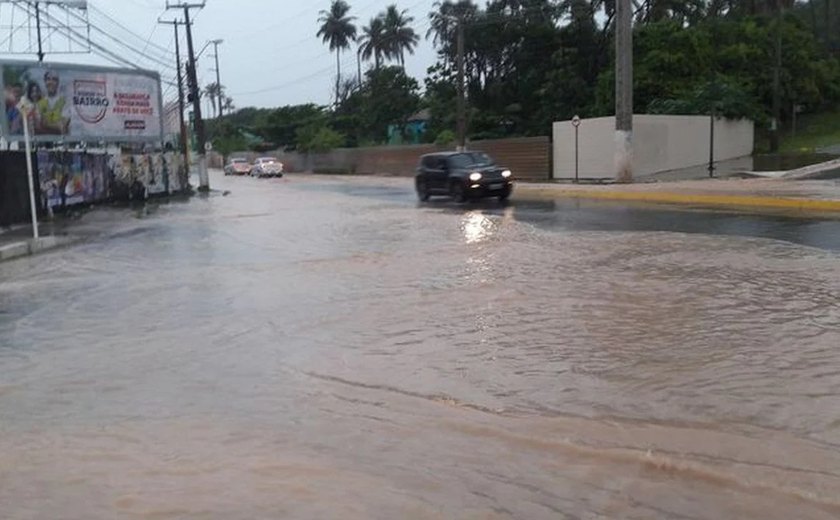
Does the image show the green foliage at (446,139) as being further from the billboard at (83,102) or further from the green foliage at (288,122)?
the green foliage at (288,122)

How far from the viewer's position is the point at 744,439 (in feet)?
16.6

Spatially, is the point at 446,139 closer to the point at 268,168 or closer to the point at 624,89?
the point at 268,168

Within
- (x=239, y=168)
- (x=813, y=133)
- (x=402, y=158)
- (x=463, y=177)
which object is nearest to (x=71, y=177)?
(x=463, y=177)

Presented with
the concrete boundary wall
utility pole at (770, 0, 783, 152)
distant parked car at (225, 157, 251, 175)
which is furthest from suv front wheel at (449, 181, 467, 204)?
distant parked car at (225, 157, 251, 175)

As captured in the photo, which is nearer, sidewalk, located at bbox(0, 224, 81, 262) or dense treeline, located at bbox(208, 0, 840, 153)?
sidewalk, located at bbox(0, 224, 81, 262)

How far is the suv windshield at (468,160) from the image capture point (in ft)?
85.3

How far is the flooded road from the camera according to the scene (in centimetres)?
452

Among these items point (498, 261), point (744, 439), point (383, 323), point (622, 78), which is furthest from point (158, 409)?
point (622, 78)

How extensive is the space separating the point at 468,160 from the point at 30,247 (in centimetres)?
1326

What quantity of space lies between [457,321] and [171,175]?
109 feet

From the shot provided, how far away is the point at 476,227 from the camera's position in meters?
17.7

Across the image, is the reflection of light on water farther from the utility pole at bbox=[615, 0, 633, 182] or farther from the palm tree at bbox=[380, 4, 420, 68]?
the palm tree at bbox=[380, 4, 420, 68]

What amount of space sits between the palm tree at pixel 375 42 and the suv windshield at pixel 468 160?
66.0m

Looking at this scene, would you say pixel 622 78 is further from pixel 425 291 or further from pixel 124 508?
pixel 124 508
